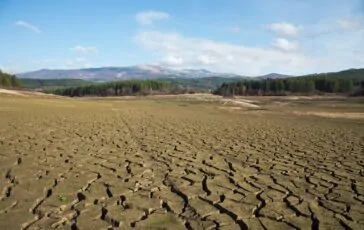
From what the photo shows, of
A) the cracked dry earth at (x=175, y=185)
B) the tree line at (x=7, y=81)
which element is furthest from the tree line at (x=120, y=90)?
the cracked dry earth at (x=175, y=185)

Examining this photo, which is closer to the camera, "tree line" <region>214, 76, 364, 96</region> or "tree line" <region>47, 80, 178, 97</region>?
"tree line" <region>214, 76, 364, 96</region>

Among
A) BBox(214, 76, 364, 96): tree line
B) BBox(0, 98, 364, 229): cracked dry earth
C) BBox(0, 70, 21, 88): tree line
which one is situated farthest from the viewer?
BBox(214, 76, 364, 96): tree line

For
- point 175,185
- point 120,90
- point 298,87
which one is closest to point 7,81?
point 120,90

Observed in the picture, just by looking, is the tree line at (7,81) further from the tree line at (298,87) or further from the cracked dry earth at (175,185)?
the cracked dry earth at (175,185)

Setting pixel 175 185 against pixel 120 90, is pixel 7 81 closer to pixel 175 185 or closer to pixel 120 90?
pixel 120 90

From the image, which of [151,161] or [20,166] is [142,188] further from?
[20,166]

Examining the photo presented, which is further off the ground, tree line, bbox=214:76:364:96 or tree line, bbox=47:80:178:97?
tree line, bbox=214:76:364:96

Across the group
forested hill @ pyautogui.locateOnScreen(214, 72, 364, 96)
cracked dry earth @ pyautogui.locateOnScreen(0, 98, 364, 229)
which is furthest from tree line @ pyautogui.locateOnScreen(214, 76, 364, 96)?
cracked dry earth @ pyautogui.locateOnScreen(0, 98, 364, 229)

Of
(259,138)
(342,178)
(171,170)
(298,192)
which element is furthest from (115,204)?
(259,138)

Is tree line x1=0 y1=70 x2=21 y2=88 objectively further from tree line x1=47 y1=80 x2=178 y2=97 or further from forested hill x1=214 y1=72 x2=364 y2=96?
forested hill x1=214 y1=72 x2=364 y2=96
